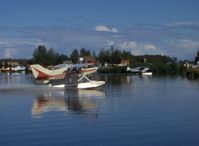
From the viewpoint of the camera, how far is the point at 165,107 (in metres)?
24.7

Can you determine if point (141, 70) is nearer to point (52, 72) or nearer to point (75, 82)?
point (52, 72)

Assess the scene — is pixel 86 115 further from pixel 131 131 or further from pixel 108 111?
pixel 131 131

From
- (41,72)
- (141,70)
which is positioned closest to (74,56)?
(141,70)

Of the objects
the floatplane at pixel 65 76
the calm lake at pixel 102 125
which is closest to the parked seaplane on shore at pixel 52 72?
the floatplane at pixel 65 76

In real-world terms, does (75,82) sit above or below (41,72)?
below

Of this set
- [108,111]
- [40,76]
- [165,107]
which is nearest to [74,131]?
[108,111]

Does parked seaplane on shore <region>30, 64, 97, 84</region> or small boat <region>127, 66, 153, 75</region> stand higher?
parked seaplane on shore <region>30, 64, 97, 84</region>

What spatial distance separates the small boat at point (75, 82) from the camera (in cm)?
4531

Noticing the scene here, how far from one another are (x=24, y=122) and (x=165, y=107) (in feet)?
27.3

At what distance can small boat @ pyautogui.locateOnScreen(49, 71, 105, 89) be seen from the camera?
45.3 meters

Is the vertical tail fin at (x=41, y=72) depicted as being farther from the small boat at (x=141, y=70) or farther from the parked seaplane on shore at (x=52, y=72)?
the small boat at (x=141, y=70)

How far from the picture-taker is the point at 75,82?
156ft

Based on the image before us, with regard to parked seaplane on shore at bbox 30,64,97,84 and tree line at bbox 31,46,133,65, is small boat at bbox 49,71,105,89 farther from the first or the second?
tree line at bbox 31,46,133,65

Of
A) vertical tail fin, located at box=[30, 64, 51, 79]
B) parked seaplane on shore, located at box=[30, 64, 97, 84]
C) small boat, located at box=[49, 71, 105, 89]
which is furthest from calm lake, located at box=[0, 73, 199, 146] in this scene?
vertical tail fin, located at box=[30, 64, 51, 79]
